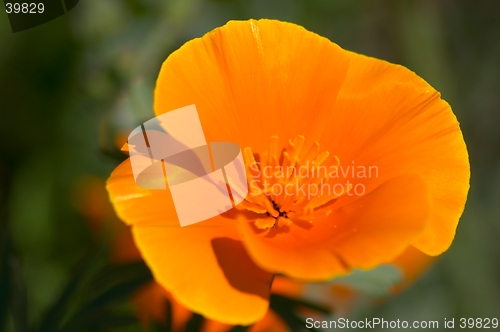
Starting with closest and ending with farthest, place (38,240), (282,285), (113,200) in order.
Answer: (113,200)
(282,285)
(38,240)

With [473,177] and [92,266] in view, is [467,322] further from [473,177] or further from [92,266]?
[92,266]

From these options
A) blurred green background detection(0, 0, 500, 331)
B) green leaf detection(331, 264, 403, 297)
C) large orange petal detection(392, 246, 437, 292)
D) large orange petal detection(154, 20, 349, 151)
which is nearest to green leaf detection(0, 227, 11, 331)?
blurred green background detection(0, 0, 500, 331)

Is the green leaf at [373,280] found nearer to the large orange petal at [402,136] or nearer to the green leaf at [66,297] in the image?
the large orange petal at [402,136]

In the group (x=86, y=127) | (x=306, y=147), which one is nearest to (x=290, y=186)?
(x=306, y=147)

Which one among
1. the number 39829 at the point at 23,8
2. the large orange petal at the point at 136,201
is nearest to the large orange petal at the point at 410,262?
the large orange petal at the point at 136,201

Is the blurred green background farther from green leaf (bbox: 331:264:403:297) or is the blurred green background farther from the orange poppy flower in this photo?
green leaf (bbox: 331:264:403:297)

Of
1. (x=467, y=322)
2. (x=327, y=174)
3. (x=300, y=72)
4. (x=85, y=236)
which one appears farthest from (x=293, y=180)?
(x=467, y=322)
